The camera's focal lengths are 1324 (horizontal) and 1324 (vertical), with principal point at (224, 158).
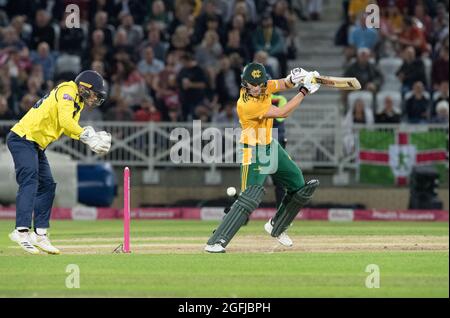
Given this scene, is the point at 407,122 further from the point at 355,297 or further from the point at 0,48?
the point at 355,297

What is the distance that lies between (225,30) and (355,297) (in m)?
16.4

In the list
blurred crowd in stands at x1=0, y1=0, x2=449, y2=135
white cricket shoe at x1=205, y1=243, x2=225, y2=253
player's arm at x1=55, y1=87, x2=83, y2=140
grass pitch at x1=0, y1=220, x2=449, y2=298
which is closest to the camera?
grass pitch at x1=0, y1=220, x2=449, y2=298

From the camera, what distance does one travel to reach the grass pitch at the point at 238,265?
12.2 metres

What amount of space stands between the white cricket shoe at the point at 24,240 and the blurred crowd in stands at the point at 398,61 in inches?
441

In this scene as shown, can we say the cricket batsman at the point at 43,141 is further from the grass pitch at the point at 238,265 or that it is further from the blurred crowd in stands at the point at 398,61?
the blurred crowd in stands at the point at 398,61

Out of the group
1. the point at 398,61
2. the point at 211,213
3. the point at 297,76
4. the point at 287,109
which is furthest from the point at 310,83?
the point at 398,61

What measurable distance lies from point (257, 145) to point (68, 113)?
223cm

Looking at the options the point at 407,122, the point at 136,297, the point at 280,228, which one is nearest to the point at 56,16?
the point at 407,122

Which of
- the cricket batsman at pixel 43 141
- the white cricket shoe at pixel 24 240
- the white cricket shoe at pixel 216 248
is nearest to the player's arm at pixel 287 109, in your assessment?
the white cricket shoe at pixel 216 248

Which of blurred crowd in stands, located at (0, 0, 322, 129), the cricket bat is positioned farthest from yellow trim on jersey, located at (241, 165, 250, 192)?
blurred crowd in stands, located at (0, 0, 322, 129)

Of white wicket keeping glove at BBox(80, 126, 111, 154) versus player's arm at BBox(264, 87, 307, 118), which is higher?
player's arm at BBox(264, 87, 307, 118)

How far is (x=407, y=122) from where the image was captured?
25828 millimetres

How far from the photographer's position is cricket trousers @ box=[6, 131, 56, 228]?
14930mm

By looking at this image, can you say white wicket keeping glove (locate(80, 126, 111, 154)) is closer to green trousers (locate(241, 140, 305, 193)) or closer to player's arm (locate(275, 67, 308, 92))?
green trousers (locate(241, 140, 305, 193))
